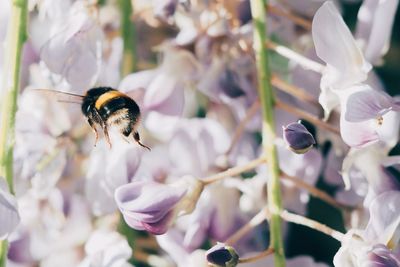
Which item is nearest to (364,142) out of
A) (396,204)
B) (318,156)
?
(396,204)

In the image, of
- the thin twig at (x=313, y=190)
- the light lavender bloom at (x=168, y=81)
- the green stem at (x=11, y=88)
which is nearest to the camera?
the green stem at (x=11, y=88)

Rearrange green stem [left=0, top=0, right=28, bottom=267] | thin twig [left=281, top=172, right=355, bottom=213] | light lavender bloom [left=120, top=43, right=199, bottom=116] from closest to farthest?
green stem [left=0, top=0, right=28, bottom=267] → thin twig [left=281, top=172, right=355, bottom=213] → light lavender bloom [left=120, top=43, right=199, bottom=116]

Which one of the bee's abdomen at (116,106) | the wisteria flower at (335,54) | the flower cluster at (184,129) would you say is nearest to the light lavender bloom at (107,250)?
the flower cluster at (184,129)

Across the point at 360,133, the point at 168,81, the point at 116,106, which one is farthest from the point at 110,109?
the point at 360,133

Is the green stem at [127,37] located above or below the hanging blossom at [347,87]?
below

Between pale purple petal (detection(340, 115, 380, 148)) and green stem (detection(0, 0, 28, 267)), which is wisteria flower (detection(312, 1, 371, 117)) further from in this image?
green stem (detection(0, 0, 28, 267))

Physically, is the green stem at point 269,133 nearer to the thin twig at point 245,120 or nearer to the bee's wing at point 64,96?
the thin twig at point 245,120

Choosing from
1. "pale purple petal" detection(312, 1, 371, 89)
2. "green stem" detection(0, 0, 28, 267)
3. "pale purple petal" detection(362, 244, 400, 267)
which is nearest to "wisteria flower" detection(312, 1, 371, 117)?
"pale purple petal" detection(312, 1, 371, 89)

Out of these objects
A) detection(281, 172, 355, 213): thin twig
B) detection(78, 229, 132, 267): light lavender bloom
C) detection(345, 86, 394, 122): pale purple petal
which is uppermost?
detection(345, 86, 394, 122): pale purple petal
